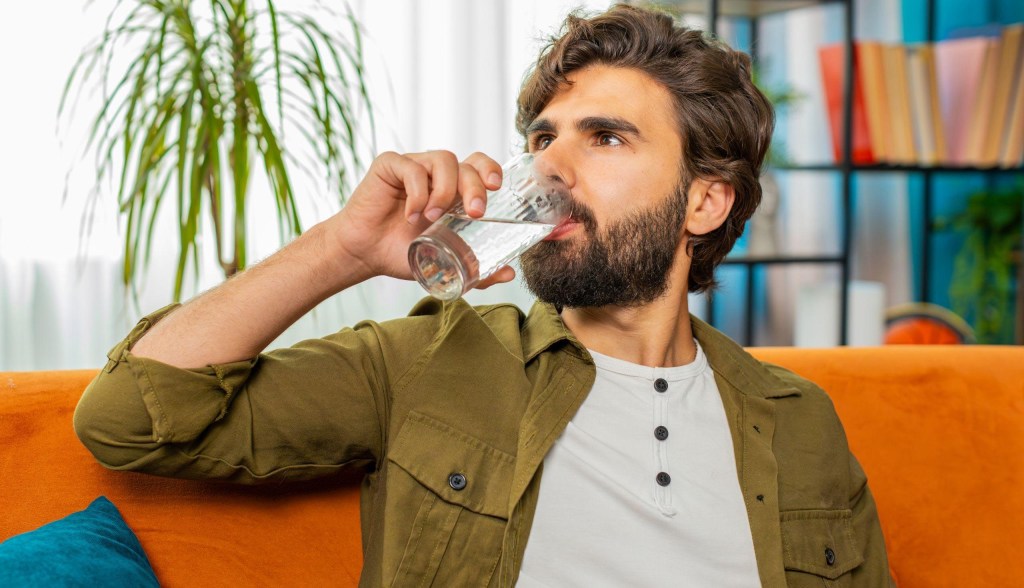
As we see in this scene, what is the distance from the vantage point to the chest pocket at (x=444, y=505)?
3.70 feet

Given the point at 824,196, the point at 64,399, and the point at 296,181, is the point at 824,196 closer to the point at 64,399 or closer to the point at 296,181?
the point at 296,181

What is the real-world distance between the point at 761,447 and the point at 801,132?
2.01 m

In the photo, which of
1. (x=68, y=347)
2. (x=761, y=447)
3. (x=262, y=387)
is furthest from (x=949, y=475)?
(x=68, y=347)

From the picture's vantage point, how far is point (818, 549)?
1300 millimetres

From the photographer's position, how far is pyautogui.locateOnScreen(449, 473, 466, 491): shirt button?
1.15 metres

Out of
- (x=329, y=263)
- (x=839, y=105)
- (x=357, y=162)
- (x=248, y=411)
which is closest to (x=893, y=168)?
(x=839, y=105)

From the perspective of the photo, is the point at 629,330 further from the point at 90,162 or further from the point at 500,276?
the point at 90,162

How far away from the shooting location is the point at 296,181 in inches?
95.1

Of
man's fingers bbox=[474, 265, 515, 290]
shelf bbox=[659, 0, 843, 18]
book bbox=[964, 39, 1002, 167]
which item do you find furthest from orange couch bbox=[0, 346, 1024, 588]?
book bbox=[964, 39, 1002, 167]

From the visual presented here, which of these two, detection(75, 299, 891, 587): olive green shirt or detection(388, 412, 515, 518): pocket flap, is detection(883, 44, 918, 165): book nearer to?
detection(75, 299, 891, 587): olive green shirt

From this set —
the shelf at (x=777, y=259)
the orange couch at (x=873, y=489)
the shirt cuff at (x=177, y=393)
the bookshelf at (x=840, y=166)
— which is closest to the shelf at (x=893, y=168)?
the bookshelf at (x=840, y=166)

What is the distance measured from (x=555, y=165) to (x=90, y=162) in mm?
1479

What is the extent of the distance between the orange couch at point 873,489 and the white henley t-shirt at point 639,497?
278mm

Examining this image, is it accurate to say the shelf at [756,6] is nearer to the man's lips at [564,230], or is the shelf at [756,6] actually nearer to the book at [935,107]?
the book at [935,107]
